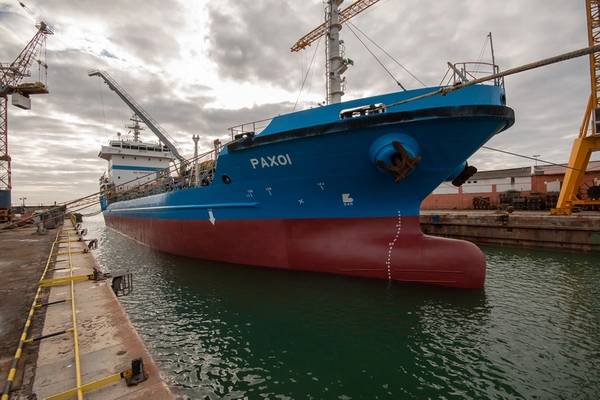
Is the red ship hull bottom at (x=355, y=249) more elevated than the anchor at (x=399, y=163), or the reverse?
the anchor at (x=399, y=163)

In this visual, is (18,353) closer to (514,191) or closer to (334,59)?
(334,59)

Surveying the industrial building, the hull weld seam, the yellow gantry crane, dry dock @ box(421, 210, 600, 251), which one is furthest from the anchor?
the industrial building

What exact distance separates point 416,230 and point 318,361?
15.3ft

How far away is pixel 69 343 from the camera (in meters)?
3.85

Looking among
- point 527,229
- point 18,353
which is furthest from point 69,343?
point 527,229

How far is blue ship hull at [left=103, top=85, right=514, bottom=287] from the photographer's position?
6.98m

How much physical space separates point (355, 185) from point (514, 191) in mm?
22359

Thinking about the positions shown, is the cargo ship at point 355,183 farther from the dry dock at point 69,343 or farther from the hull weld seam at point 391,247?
the dry dock at point 69,343

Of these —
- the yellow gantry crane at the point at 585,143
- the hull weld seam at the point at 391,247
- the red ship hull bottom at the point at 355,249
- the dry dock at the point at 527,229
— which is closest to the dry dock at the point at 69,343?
the red ship hull bottom at the point at 355,249

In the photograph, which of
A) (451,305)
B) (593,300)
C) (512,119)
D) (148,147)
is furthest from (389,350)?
(148,147)

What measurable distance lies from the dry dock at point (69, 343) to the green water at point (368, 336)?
33.6 inches

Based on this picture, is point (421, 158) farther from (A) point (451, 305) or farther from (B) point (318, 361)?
(B) point (318, 361)

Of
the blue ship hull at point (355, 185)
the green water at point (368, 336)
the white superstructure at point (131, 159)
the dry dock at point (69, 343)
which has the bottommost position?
the green water at point (368, 336)

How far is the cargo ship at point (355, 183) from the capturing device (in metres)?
6.97
